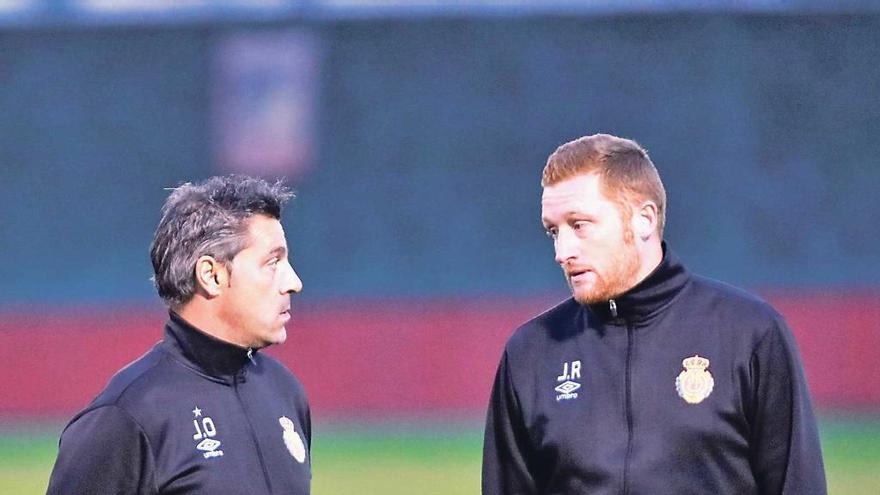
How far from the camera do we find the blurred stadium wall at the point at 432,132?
628 inches

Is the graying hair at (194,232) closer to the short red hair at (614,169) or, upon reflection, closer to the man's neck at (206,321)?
the man's neck at (206,321)

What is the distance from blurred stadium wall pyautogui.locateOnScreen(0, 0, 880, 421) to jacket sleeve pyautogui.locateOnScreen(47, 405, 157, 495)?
12320 millimetres

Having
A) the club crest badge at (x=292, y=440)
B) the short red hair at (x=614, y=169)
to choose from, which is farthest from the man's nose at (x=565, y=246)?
the club crest badge at (x=292, y=440)

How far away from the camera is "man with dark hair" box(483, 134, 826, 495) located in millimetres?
3438

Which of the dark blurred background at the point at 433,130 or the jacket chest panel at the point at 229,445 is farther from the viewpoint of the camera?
the dark blurred background at the point at 433,130

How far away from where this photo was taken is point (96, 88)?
1616 centimetres

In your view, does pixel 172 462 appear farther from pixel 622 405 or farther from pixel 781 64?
pixel 781 64

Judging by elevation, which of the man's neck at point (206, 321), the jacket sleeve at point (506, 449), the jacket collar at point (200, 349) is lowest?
the jacket sleeve at point (506, 449)

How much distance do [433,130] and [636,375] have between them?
1286cm

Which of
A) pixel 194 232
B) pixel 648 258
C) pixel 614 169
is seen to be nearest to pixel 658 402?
pixel 648 258

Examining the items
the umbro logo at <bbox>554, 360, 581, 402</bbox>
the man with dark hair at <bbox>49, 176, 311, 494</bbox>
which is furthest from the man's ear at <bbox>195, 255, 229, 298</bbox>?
the umbro logo at <bbox>554, 360, 581, 402</bbox>

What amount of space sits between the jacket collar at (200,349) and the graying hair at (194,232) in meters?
0.07

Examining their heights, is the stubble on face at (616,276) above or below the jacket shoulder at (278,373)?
above

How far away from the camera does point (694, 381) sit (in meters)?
3.51
